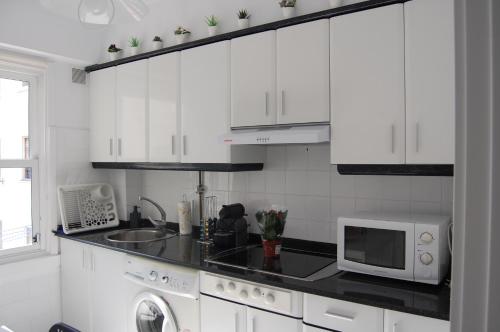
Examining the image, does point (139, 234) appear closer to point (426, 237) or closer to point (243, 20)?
point (243, 20)

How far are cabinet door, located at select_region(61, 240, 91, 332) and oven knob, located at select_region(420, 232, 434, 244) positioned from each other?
220cm

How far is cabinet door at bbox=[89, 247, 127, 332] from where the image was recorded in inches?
98.0

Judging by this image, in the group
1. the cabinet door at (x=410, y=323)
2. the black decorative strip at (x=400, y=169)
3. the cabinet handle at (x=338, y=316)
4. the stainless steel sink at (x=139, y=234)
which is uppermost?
the black decorative strip at (x=400, y=169)

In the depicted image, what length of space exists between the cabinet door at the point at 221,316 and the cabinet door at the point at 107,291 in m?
0.73

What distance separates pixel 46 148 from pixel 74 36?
2.98 feet

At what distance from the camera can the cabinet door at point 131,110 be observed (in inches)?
108

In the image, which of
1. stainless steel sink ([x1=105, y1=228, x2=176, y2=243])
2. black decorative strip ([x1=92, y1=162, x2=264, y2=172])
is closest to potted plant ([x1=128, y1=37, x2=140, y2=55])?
black decorative strip ([x1=92, y1=162, x2=264, y2=172])

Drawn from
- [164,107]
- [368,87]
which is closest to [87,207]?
[164,107]

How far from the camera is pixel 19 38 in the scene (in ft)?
8.64

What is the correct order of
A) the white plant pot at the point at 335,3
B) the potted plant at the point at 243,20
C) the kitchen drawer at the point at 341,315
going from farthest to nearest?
the potted plant at the point at 243,20 < the white plant pot at the point at 335,3 < the kitchen drawer at the point at 341,315

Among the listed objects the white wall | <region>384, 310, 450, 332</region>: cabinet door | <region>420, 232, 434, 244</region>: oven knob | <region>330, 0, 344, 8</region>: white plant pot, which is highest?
<region>330, 0, 344, 8</region>: white plant pot

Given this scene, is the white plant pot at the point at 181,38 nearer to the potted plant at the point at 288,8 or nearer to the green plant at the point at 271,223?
the potted plant at the point at 288,8

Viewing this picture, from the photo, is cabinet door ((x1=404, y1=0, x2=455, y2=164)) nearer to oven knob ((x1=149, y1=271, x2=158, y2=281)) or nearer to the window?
oven knob ((x1=149, y1=271, x2=158, y2=281))

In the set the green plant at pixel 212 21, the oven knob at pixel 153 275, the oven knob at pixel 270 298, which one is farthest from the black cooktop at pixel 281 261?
the green plant at pixel 212 21
